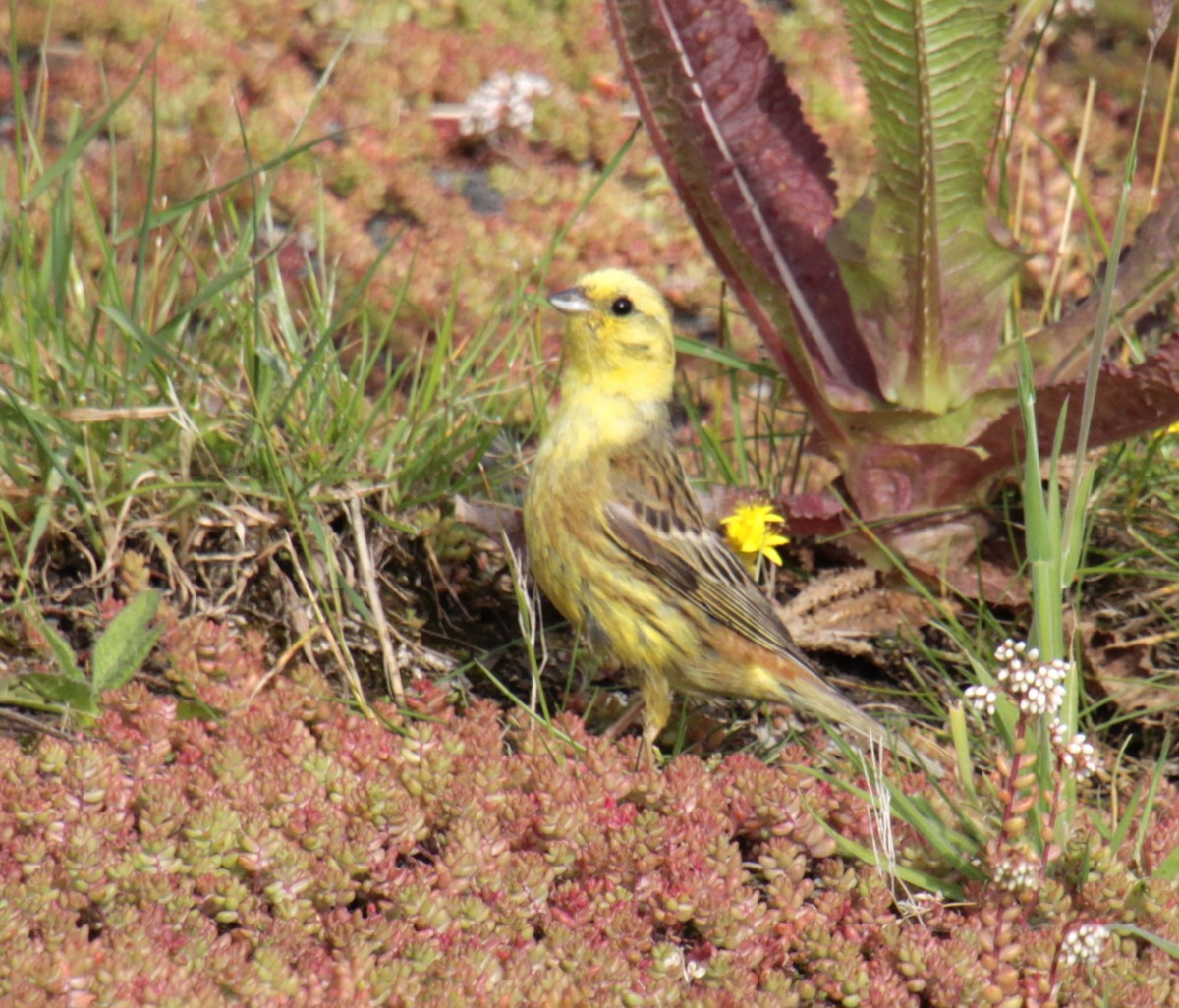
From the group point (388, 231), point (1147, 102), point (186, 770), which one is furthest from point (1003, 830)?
point (1147, 102)

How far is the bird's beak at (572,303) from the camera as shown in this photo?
16.7 feet

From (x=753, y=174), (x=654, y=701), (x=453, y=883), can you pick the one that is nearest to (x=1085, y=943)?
(x=453, y=883)

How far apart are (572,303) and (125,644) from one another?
1.75 m

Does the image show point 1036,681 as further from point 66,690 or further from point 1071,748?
point 66,690

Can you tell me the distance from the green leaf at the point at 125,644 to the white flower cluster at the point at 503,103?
13.7 ft

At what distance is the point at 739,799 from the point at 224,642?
1.50 m

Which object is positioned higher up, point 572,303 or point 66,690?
point 572,303

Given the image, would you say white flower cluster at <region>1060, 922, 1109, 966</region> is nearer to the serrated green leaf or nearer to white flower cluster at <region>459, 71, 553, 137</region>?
the serrated green leaf

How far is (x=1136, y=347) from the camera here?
5.69 metres

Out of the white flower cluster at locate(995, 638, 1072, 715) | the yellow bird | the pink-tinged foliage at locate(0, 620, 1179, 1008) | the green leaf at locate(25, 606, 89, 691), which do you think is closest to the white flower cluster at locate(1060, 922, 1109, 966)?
the pink-tinged foliage at locate(0, 620, 1179, 1008)

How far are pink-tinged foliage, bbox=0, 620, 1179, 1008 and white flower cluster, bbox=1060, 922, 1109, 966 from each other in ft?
0.15

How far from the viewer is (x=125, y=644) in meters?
4.24

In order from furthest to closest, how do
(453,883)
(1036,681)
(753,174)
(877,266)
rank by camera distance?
1. (753,174)
2. (877,266)
3. (453,883)
4. (1036,681)

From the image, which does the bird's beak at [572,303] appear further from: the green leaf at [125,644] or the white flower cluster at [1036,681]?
the white flower cluster at [1036,681]
